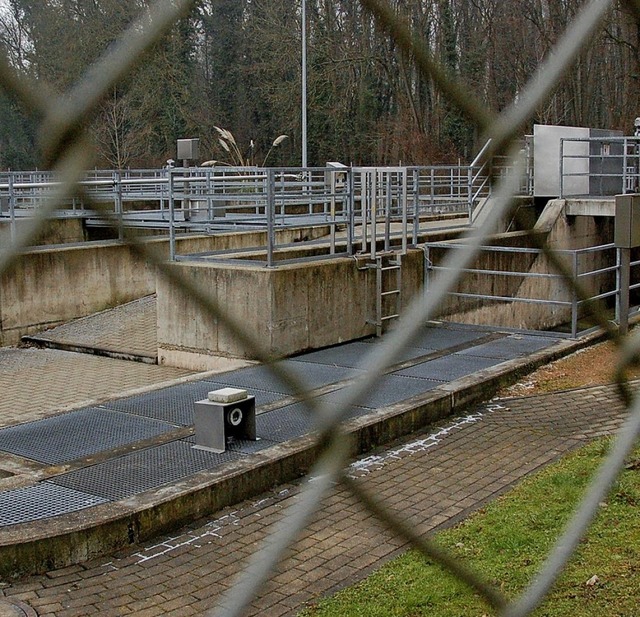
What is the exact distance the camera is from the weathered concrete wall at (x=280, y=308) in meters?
10.6

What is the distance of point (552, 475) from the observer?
21.6 feet

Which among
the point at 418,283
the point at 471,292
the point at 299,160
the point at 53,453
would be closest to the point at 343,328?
the point at 418,283

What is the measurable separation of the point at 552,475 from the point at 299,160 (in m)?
26.9

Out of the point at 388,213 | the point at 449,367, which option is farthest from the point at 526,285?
the point at 449,367

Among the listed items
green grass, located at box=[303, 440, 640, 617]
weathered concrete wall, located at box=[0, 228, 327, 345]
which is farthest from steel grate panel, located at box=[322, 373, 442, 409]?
weathered concrete wall, located at box=[0, 228, 327, 345]

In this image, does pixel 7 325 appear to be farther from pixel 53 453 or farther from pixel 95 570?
pixel 95 570

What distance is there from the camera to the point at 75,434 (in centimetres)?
743

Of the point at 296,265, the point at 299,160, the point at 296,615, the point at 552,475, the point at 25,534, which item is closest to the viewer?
the point at 296,615

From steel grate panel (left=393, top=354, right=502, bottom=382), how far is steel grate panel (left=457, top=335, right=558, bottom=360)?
0.24 meters

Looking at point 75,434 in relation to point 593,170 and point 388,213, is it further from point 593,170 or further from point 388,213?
point 593,170

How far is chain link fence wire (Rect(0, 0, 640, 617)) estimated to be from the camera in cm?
70

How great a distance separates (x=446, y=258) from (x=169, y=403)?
7.44 m

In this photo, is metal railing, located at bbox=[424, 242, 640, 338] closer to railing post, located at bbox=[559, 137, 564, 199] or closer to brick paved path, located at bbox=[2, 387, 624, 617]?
railing post, located at bbox=[559, 137, 564, 199]

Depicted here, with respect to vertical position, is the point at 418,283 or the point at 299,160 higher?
the point at 299,160
